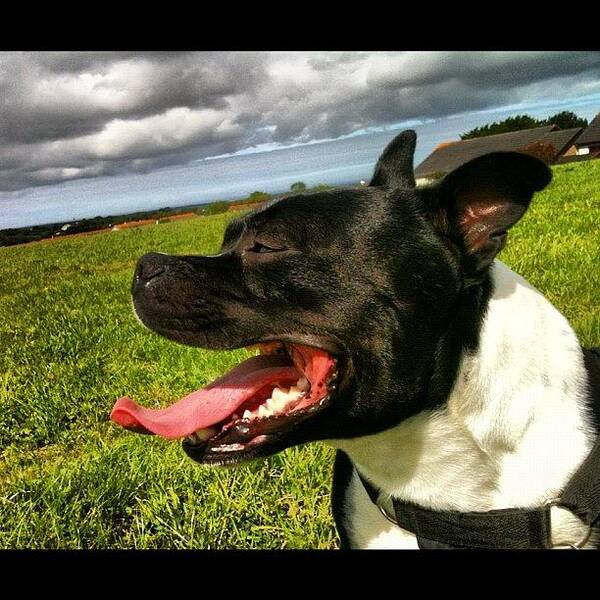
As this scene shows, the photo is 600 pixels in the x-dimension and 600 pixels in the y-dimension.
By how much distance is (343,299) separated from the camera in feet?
7.58

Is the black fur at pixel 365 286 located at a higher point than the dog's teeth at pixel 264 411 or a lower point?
higher

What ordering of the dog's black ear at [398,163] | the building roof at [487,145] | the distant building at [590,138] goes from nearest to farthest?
1. the dog's black ear at [398,163]
2. the building roof at [487,145]
3. the distant building at [590,138]

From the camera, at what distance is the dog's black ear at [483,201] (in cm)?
229

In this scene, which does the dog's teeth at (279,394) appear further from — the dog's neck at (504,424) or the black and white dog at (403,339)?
the dog's neck at (504,424)

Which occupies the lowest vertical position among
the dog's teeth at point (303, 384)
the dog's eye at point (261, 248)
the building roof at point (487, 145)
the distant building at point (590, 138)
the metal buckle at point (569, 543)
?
the metal buckle at point (569, 543)

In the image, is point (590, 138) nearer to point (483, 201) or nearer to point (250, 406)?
point (483, 201)

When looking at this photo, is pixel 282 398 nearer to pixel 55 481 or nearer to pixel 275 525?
pixel 275 525

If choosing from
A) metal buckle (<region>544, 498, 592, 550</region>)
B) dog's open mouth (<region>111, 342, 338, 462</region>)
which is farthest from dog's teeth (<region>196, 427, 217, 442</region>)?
metal buckle (<region>544, 498, 592, 550</region>)

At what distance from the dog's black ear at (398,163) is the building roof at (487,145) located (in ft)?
0.56

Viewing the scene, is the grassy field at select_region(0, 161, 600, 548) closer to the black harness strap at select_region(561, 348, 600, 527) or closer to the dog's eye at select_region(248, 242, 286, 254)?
the black harness strap at select_region(561, 348, 600, 527)

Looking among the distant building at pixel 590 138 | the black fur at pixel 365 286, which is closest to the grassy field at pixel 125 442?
the black fur at pixel 365 286

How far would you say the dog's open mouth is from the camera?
7.63 feet
